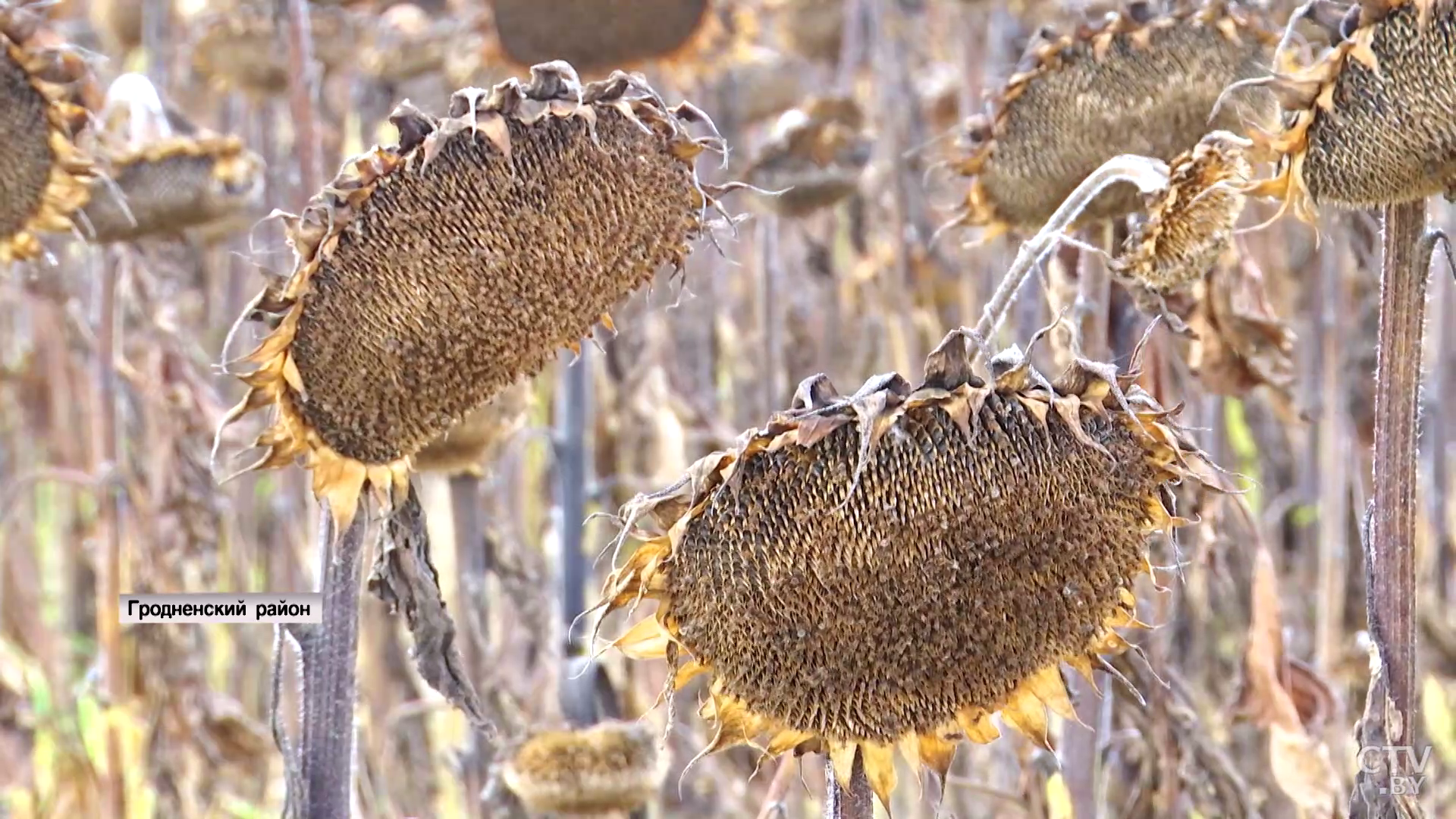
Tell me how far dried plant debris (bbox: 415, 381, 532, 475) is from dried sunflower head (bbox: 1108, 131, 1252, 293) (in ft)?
2.25

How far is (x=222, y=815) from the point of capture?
8.86 ft

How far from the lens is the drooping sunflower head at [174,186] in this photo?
1.85m

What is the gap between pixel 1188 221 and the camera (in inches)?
52.6

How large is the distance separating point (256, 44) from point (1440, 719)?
99.7 inches

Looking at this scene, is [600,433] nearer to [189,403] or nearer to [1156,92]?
[189,403]

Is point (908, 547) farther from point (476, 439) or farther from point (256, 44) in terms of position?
point (256, 44)

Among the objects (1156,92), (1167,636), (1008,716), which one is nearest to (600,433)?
(1167,636)

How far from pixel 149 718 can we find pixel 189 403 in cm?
49

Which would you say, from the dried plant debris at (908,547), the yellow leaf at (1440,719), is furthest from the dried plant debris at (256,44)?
the yellow leaf at (1440,719)

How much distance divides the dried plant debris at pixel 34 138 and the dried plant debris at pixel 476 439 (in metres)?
0.45

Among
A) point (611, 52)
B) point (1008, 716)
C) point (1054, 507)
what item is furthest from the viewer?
point (611, 52)

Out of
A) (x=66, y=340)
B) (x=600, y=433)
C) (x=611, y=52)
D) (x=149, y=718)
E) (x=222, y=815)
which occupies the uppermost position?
(x=611, y=52)

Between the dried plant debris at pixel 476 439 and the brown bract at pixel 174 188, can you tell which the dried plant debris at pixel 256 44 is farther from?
the dried plant debris at pixel 476 439

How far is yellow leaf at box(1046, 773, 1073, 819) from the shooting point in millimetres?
1515
